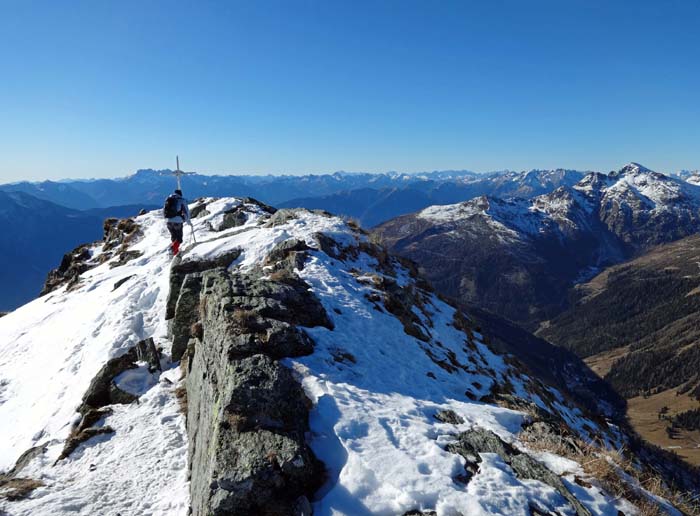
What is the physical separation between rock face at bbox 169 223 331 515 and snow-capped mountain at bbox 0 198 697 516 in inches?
1.7

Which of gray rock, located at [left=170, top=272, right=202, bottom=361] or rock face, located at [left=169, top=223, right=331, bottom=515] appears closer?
rock face, located at [left=169, top=223, right=331, bottom=515]

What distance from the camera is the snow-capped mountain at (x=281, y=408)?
800 cm

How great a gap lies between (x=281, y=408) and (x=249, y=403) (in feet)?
2.53

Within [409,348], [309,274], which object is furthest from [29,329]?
[409,348]

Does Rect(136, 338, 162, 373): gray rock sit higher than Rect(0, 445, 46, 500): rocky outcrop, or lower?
higher

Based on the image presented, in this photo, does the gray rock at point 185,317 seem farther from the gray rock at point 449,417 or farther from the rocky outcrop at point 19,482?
the gray rock at point 449,417

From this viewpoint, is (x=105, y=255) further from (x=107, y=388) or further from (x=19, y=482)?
(x=19, y=482)

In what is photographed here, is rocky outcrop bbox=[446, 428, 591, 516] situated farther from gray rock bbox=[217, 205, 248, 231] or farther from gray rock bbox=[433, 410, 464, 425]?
gray rock bbox=[217, 205, 248, 231]

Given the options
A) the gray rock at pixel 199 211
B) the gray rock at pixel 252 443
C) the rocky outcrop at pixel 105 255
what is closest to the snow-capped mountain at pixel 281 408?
the gray rock at pixel 252 443

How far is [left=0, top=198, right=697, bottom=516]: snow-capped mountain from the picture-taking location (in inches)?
315

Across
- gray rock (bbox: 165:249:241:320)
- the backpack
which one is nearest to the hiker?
the backpack

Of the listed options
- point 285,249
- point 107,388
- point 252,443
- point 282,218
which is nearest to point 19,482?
point 107,388

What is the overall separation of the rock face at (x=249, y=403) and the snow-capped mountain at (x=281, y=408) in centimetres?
4

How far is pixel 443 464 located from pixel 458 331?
20935mm
